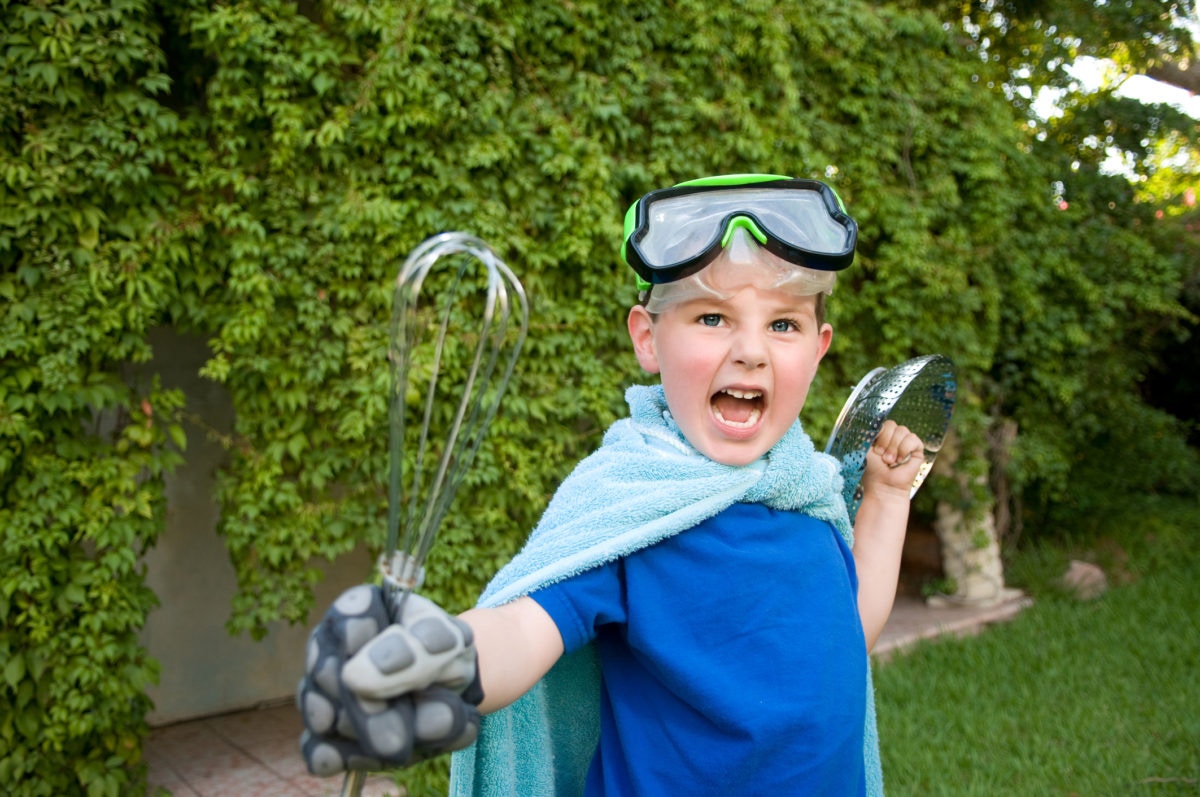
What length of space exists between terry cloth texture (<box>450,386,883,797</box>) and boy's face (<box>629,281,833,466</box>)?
40mm

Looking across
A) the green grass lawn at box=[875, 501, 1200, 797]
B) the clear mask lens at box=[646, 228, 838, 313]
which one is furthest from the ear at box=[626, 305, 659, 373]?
the green grass lawn at box=[875, 501, 1200, 797]

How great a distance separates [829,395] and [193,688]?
10.7 feet

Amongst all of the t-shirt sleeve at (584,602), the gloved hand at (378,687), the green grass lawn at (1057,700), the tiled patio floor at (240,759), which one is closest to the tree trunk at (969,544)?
the green grass lawn at (1057,700)

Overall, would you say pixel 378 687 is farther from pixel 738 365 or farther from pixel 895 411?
pixel 895 411

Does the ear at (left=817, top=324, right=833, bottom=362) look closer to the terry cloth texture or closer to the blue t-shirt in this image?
the terry cloth texture

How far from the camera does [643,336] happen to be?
4.92ft

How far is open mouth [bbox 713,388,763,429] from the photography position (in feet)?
4.49

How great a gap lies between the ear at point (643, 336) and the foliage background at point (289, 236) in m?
1.89

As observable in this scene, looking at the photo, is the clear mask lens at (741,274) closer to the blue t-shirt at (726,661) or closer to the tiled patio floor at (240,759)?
the blue t-shirt at (726,661)

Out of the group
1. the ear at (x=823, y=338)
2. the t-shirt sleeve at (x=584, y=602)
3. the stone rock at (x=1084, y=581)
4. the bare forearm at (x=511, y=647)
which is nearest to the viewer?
the bare forearm at (x=511, y=647)

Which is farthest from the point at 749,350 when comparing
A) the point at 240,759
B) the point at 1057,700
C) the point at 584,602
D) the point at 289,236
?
the point at 1057,700

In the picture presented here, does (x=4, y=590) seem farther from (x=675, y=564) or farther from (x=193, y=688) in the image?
(x=675, y=564)

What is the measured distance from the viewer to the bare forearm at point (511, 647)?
1100mm

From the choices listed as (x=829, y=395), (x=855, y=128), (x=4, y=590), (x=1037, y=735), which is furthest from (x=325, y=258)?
(x=1037, y=735)
